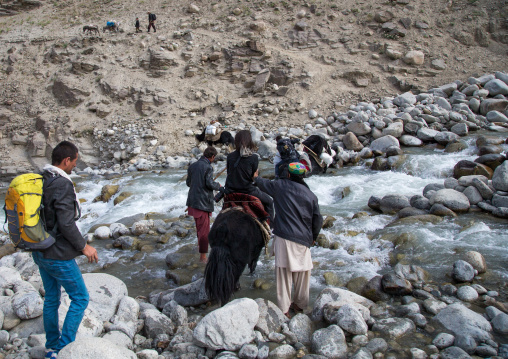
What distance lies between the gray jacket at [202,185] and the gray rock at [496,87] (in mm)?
13460

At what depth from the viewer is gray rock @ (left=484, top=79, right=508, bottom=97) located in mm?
13375

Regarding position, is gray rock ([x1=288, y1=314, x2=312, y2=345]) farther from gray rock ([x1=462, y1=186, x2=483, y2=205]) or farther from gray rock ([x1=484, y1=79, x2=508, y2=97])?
gray rock ([x1=484, y1=79, x2=508, y2=97])

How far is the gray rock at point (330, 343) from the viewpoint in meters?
2.96

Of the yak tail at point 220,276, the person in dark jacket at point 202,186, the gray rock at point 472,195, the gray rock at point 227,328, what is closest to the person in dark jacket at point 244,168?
the person in dark jacket at point 202,186

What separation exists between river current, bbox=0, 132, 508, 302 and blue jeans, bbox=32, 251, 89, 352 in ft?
5.74

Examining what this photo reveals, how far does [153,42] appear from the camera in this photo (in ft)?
58.7

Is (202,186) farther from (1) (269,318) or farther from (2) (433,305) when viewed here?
(2) (433,305)

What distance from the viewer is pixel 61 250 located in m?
2.60

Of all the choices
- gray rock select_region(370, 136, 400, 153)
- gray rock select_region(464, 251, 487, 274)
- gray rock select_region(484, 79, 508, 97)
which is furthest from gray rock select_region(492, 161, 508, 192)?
gray rock select_region(484, 79, 508, 97)

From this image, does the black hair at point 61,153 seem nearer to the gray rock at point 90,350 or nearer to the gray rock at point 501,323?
the gray rock at point 90,350

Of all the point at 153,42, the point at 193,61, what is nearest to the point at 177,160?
the point at 193,61

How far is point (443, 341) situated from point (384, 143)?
339 inches

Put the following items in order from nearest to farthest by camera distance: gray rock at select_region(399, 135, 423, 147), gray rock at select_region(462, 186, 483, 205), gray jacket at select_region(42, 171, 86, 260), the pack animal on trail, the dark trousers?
1. gray jacket at select_region(42, 171, 86, 260)
2. the dark trousers
3. gray rock at select_region(462, 186, 483, 205)
4. gray rock at select_region(399, 135, 423, 147)
5. the pack animal on trail

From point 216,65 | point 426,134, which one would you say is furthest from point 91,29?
point 426,134
